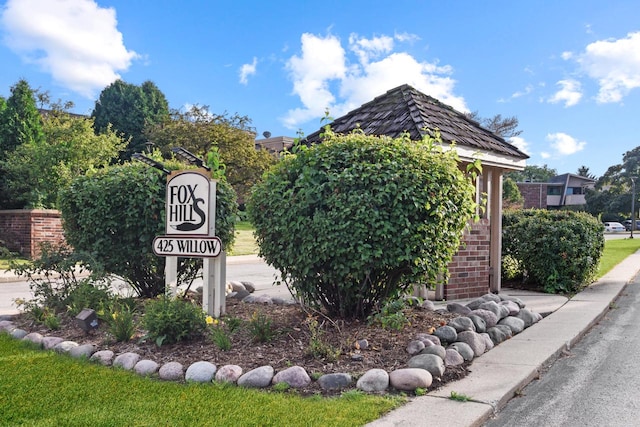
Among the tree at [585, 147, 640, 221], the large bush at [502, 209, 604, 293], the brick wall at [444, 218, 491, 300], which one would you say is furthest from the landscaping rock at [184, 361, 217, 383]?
the tree at [585, 147, 640, 221]

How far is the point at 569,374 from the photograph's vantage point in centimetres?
504

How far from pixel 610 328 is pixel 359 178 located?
4.64m

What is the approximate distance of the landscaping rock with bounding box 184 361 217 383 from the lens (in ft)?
14.4

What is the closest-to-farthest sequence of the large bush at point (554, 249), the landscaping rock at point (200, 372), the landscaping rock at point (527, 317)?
the landscaping rock at point (200, 372) < the landscaping rock at point (527, 317) < the large bush at point (554, 249)

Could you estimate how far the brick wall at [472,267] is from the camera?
8.50 meters

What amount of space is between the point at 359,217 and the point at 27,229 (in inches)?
652

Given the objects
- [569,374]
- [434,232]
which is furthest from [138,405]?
[569,374]

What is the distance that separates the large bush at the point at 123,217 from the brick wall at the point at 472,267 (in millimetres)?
3653

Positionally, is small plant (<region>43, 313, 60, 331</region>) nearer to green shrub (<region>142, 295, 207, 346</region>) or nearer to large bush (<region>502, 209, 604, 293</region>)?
green shrub (<region>142, 295, 207, 346</region>)

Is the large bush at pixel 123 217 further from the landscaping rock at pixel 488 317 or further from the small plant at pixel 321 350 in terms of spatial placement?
the landscaping rock at pixel 488 317

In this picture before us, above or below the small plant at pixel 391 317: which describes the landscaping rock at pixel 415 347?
below

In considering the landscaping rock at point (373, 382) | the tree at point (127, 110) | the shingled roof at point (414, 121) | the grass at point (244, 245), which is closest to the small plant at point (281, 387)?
the landscaping rock at point (373, 382)

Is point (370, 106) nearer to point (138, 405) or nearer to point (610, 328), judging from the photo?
point (610, 328)

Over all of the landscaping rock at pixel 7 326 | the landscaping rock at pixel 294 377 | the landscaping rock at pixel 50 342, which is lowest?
the landscaping rock at pixel 7 326
